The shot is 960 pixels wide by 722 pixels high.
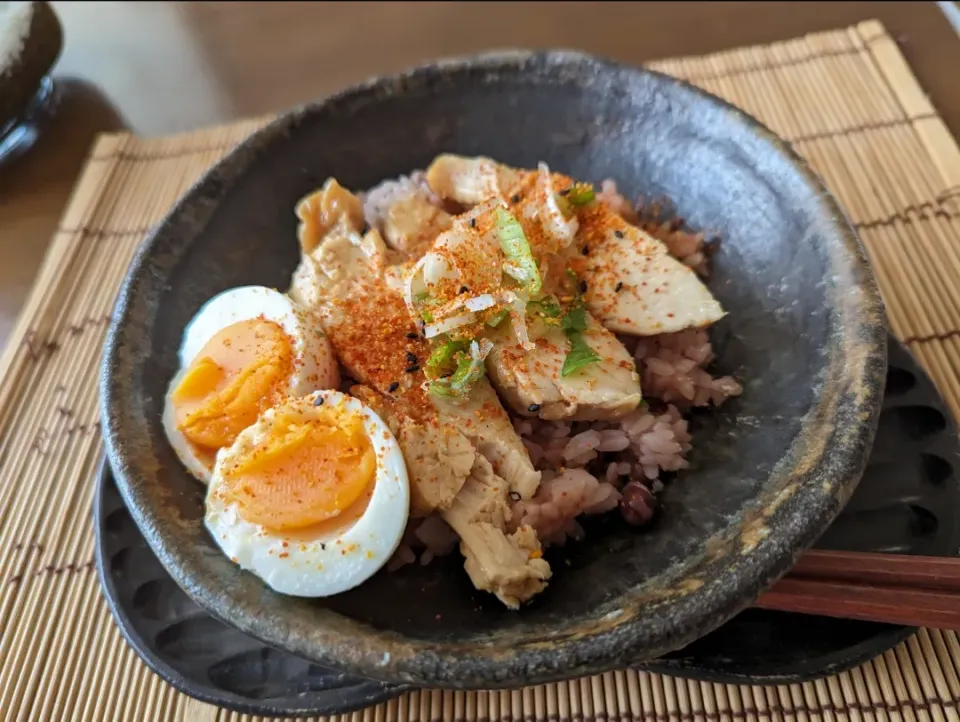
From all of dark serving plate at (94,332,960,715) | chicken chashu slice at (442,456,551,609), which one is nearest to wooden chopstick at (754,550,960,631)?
dark serving plate at (94,332,960,715)

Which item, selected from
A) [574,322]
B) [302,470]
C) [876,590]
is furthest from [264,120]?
[876,590]

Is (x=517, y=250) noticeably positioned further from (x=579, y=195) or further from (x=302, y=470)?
(x=302, y=470)

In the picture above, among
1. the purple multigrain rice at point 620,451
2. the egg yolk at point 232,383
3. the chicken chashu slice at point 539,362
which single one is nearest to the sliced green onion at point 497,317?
the chicken chashu slice at point 539,362

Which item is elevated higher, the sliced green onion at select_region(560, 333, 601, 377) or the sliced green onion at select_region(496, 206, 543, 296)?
the sliced green onion at select_region(496, 206, 543, 296)

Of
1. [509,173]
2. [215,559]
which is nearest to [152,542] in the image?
[215,559]

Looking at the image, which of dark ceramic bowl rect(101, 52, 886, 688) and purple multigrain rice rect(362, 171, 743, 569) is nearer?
dark ceramic bowl rect(101, 52, 886, 688)

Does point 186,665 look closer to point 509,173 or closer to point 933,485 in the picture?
point 509,173

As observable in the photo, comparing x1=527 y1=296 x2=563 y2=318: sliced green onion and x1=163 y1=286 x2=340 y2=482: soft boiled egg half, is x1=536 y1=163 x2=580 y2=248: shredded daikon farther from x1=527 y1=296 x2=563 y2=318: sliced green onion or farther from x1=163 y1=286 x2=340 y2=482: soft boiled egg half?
x1=163 y1=286 x2=340 y2=482: soft boiled egg half
